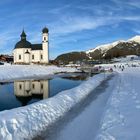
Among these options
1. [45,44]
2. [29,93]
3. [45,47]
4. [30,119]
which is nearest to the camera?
[30,119]

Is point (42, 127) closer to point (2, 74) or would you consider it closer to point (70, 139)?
point (70, 139)

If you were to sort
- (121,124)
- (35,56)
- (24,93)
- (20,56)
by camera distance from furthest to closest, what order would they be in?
(35,56) < (20,56) < (24,93) < (121,124)

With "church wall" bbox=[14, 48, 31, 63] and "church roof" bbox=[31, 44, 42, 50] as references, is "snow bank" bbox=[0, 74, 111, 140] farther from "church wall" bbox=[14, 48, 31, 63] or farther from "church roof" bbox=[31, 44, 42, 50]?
"church roof" bbox=[31, 44, 42, 50]

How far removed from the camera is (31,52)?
139250mm

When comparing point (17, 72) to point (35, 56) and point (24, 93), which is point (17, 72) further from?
point (35, 56)

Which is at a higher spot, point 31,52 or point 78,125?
point 31,52

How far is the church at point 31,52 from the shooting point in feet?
448

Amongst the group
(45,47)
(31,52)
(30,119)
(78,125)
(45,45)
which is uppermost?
(45,45)

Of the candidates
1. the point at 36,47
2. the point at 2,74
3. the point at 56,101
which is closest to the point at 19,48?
the point at 36,47

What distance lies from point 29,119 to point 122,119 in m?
4.14

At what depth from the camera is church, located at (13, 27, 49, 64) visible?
136625 millimetres

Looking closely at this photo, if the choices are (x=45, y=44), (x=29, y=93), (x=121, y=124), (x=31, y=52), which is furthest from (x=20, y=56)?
(x=121, y=124)

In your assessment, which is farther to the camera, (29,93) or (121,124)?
(29,93)

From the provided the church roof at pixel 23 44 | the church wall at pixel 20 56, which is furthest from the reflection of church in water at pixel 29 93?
the church roof at pixel 23 44
